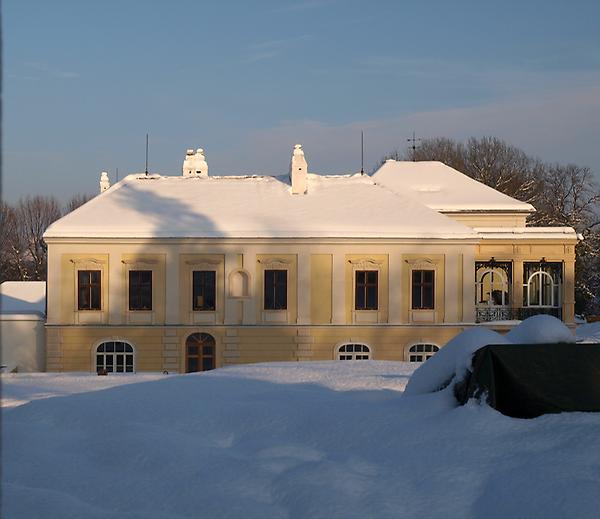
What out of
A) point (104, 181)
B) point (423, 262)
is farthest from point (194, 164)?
point (423, 262)

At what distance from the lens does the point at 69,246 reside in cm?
3494

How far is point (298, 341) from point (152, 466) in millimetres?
25529

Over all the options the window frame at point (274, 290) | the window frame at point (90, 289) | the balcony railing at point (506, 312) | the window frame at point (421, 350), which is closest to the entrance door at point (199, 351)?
the window frame at point (274, 290)

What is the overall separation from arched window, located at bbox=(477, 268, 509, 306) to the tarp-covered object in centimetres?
2677

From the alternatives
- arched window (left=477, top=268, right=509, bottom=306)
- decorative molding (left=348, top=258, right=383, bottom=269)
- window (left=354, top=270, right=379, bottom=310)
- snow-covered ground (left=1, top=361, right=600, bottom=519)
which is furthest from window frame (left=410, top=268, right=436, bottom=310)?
snow-covered ground (left=1, top=361, right=600, bottom=519)

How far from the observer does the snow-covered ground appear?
8.20 metres

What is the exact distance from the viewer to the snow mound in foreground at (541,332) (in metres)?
10.8

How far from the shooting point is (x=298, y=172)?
128ft

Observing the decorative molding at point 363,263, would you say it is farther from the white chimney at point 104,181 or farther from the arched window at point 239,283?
the white chimney at point 104,181

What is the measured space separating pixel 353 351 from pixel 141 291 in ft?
27.6

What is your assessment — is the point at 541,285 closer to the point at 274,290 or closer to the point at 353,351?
the point at 353,351

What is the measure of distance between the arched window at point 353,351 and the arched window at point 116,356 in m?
7.86

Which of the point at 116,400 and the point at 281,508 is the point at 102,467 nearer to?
the point at 281,508

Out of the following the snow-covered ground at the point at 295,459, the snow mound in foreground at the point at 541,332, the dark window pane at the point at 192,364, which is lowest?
the dark window pane at the point at 192,364
